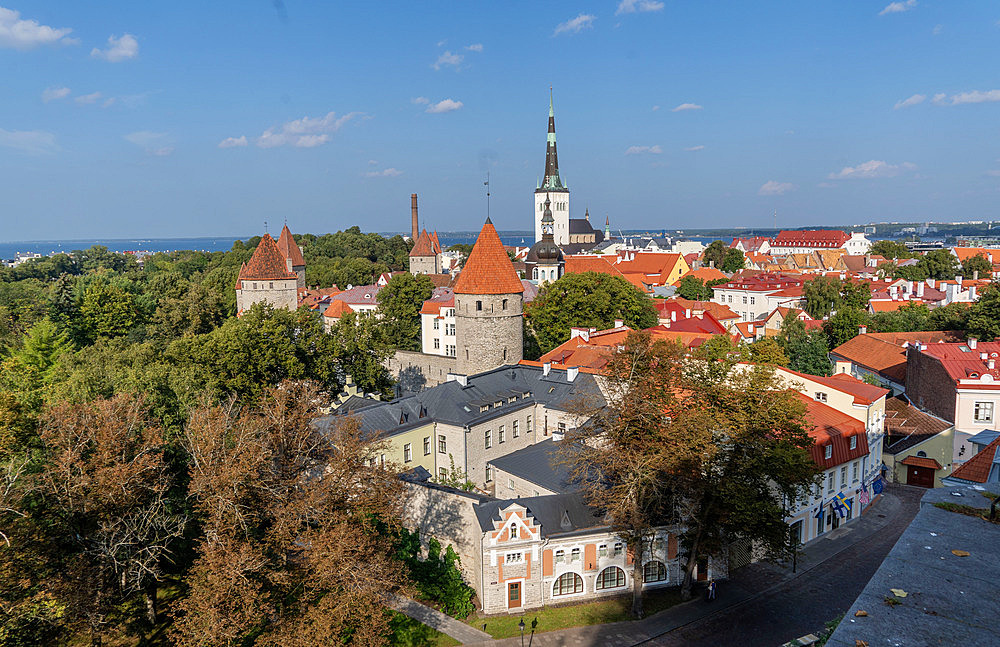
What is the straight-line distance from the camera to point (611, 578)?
79.9ft

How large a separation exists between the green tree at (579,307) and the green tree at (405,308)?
951 centimetres

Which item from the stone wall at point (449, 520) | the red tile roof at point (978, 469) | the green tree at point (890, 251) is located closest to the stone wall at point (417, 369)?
the stone wall at point (449, 520)

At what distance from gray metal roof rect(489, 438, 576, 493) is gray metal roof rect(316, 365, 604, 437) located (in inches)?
83.9

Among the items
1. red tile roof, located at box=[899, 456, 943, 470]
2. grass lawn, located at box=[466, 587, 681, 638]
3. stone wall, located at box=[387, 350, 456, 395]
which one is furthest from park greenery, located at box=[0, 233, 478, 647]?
red tile roof, located at box=[899, 456, 943, 470]

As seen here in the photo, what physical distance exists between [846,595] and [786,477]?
5.22 metres

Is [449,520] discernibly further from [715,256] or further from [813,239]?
[813,239]

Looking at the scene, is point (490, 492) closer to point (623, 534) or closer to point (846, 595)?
point (623, 534)

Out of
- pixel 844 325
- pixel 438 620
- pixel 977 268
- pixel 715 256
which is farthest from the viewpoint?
pixel 715 256

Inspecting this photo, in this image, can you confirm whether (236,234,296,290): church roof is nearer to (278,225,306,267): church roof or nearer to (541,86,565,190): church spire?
(278,225,306,267): church roof

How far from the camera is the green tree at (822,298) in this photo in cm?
6775

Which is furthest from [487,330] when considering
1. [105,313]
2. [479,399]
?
[105,313]

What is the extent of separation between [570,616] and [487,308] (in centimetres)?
2077

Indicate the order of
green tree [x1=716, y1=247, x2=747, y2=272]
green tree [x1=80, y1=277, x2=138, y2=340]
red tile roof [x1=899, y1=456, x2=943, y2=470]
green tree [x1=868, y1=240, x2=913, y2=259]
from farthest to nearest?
green tree [x1=868, y1=240, x2=913, y2=259] < green tree [x1=716, y1=247, x2=747, y2=272] < green tree [x1=80, y1=277, x2=138, y2=340] < red tile roof [x1=899, y1=456, x2=943, y2=470]

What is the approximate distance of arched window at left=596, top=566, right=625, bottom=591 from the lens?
Result: 79.4ft
